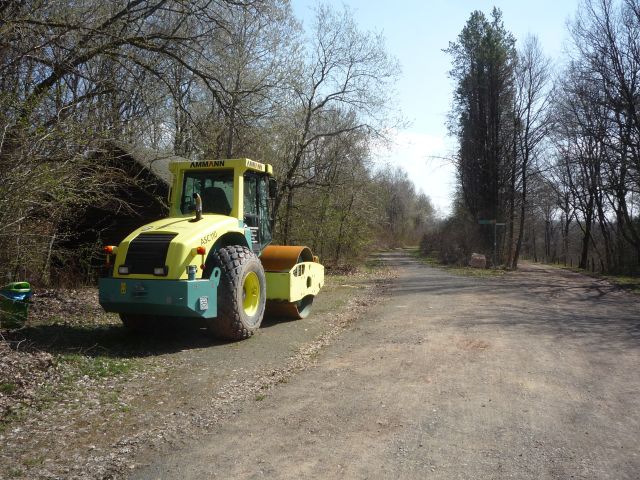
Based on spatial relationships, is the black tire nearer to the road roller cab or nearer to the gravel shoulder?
the road roller cab

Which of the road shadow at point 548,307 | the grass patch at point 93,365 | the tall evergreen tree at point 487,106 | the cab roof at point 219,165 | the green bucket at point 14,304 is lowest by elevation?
the grass patch at point 93,365

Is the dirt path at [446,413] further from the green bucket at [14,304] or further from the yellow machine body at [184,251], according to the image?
the green bucket at [14,304]

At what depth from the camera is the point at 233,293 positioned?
26.7 feet

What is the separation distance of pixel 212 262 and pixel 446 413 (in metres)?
4.35

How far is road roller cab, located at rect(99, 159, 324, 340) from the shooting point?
24.3ft

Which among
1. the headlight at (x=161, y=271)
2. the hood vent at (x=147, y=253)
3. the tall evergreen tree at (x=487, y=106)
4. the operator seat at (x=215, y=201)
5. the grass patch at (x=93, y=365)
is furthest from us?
the tall evergreen tree at (x=487, y=106)

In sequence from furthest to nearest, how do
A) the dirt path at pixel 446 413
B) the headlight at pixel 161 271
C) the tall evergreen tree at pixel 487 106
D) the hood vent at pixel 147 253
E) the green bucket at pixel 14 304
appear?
the tall evergreen tree at pixel 487 106 → the green bucket at pixel 14 304 → the hood vent at pixel 147 253 → the headlight at pixel 161 271 → the dirt path at pixel 446 413

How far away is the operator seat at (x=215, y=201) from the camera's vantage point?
9.46 metres

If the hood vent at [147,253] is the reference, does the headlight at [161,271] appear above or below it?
below

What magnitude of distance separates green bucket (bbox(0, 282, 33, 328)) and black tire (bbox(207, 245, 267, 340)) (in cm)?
286

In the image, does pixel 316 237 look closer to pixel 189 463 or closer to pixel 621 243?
pixel 621 243

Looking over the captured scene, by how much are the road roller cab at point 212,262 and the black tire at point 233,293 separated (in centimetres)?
2

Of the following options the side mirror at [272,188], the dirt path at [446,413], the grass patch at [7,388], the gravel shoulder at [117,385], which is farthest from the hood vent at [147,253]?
the side mirror at [272,188]

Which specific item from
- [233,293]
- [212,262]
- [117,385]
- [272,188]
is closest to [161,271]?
[212,262]
